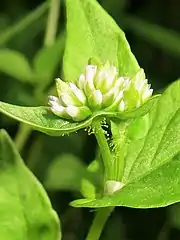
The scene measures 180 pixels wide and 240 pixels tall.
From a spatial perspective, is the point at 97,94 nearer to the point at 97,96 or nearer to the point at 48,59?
the point at 97,96

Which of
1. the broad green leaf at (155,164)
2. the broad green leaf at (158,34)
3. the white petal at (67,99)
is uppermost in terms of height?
the white petal at (67,99)

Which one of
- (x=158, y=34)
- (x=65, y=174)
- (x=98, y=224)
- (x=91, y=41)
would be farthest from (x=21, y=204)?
(x=158, y=34)

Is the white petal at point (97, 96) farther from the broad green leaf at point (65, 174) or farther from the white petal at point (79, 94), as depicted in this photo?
the broad green leaf at point (65, 174)

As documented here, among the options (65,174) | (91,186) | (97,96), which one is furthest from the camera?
(65,174)

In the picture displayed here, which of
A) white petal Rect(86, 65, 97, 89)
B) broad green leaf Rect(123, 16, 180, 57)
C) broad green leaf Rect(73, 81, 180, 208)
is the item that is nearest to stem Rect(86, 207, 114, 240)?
broad green leaf Rect(73, 81, 180, 208)

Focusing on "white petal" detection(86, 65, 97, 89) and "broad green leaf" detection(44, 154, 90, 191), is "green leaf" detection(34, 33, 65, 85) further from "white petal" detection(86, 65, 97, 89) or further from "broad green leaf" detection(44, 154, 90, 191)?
"white petal" detection(86, 65, 97, 89)

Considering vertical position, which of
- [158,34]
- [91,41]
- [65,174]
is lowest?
[65,174]

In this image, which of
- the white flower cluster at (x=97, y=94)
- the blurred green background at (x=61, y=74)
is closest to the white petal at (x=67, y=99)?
the white flower cluster at (x=97, y=94)
